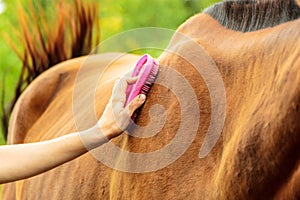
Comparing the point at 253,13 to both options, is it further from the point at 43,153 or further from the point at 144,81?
the point at 43,153

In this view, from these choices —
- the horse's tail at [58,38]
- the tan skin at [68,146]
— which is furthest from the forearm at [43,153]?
the horse's tail at [58,38]

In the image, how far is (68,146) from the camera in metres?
2.55

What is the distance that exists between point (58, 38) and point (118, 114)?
2677 millimetres

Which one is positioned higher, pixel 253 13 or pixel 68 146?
pixel 253 13

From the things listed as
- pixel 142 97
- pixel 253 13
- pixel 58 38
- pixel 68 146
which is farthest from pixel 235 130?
pixel 58 38

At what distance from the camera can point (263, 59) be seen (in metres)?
2.15

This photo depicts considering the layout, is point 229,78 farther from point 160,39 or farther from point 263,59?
point 160,39

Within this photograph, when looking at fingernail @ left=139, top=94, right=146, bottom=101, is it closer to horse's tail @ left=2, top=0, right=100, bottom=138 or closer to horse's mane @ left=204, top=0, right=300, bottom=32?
horse's mane @ left=204, top=0, right=300, bottom=32

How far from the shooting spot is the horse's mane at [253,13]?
215 centimetres

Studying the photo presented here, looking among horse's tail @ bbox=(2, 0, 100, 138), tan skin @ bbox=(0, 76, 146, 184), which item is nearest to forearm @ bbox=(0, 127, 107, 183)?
tan skin @ bbox=(0, 76, 146, 184)

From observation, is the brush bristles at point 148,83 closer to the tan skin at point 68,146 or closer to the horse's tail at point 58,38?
the tan skin at point 68,146

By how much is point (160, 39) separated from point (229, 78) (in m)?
0.93

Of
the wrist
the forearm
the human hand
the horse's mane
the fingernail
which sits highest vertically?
the horse's mane

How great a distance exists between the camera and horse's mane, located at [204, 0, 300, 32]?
2148 mm
